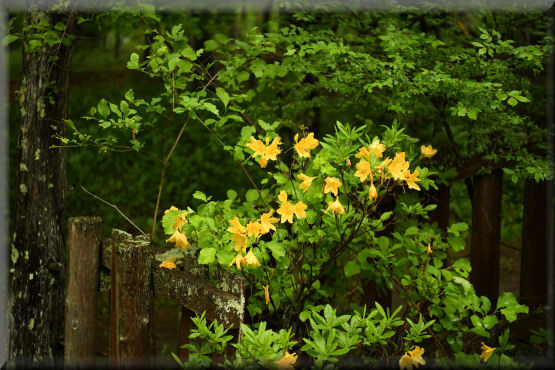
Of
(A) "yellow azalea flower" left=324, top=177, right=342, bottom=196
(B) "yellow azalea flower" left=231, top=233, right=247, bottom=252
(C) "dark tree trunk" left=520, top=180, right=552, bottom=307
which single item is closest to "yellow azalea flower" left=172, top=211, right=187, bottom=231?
(B) "yellow azalea flower" left=231, top=233, right=247, bottom=252

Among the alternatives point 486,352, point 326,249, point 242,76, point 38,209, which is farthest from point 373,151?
point 38,209

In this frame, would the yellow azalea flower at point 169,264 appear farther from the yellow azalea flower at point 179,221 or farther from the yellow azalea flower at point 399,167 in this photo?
the yellow azalea flower at point 399,167

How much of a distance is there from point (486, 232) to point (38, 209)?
9.54 ft

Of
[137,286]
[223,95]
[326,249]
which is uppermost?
[223,95]

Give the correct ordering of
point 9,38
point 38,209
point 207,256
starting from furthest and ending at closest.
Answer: point 38,209, point 9,38, point 207,256

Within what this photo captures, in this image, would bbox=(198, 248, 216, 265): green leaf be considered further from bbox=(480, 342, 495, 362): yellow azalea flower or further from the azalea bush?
bbox=(480, 342, 495, 362): yellow azalea flower

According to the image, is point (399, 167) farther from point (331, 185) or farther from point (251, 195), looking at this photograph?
point (251, 195)

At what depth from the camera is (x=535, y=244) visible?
13.9ft

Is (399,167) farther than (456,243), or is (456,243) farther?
(456,243)

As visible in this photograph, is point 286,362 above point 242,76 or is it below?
below

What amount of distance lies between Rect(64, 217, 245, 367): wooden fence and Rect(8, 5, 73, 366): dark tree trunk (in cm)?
70

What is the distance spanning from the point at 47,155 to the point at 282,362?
2249 millimetres

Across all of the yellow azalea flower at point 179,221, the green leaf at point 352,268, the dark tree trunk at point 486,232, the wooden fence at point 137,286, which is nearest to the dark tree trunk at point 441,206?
the dark tree trunk at point 486,232

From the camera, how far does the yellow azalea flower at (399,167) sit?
7.97 ft
